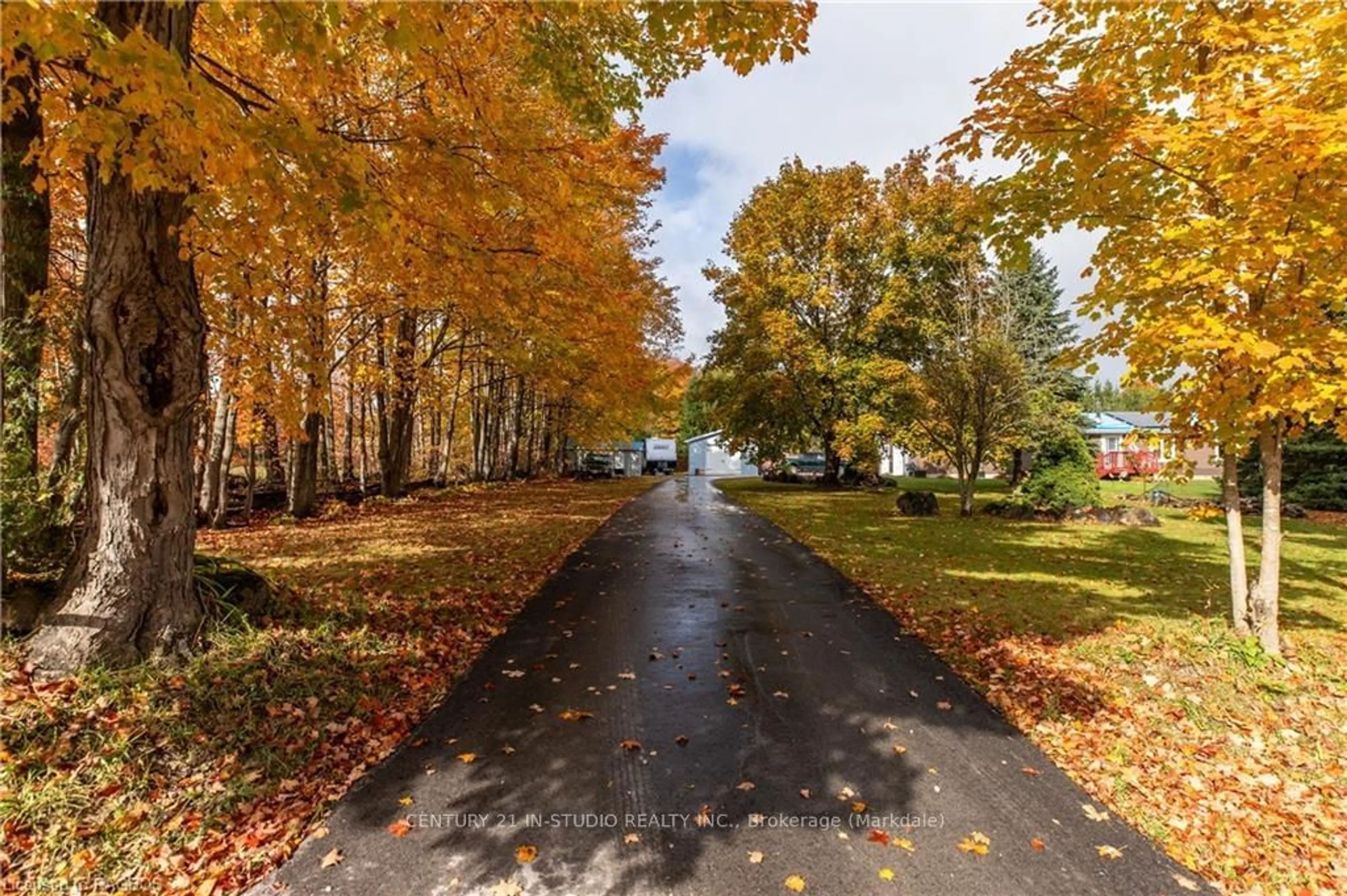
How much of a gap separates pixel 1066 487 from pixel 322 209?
17.5 m

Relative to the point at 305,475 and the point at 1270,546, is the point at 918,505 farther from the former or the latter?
the point at 305,475

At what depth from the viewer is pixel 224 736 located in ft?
12.4

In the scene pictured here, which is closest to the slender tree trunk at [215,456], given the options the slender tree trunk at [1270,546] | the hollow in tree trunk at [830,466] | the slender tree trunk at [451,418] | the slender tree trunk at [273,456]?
the slender tree trunk at [273,456]

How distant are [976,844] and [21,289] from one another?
7384 millimetres

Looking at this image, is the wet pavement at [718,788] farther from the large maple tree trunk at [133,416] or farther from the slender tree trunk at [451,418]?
the slender tree trunk at [451,418]

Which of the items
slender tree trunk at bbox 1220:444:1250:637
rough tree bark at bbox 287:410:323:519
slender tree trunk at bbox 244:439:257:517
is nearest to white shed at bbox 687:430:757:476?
slender tree trunk at bbox 244:439:257:517

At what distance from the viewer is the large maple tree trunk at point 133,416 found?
4117mm

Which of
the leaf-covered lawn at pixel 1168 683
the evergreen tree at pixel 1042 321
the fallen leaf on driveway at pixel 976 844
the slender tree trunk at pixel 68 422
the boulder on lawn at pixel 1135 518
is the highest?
the evergreen tree at pixel 1042 321

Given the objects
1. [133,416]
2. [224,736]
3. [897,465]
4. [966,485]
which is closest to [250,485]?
[133,416]

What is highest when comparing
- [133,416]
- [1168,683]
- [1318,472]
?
[133,416]

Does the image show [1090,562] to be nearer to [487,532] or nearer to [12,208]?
[487,532]

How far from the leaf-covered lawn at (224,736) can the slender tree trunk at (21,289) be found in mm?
1654

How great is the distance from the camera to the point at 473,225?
23.6ft

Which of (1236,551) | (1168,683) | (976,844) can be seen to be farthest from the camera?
(1236,551)
